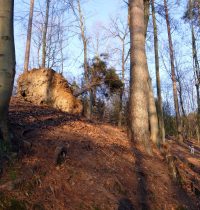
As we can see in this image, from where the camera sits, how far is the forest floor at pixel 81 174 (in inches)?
A: 191

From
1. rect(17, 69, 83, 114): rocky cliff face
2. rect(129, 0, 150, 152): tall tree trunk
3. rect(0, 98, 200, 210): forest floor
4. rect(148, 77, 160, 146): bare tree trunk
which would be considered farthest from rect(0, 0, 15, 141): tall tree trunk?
rect(148, 77, 160, 146): bare tree trunk

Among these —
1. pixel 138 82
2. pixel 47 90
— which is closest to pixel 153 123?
pixel 138 82

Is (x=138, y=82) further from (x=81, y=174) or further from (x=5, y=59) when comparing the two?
(x=5, y=59)

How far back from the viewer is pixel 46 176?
5.30 meters

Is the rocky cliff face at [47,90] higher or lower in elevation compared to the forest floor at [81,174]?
higher

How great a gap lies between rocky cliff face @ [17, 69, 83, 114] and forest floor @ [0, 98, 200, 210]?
3.29 meters

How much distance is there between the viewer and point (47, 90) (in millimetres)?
11977

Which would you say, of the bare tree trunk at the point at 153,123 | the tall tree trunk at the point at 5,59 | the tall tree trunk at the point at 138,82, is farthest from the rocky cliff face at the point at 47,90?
the tall tree trunk at the point at 5,59

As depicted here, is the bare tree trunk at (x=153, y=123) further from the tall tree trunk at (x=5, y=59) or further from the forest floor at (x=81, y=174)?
the tall tree trunk at (x=5, y=59)

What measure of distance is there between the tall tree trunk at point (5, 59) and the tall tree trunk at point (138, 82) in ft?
14.1

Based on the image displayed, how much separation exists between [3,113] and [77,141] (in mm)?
2054

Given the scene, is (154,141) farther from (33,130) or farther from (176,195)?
(33,130)

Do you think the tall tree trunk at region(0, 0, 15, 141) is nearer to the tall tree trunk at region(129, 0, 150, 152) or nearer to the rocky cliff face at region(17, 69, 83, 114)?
the tall tree trunk at region(129, 0, 150, 152)

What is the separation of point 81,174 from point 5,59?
2514mm
